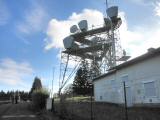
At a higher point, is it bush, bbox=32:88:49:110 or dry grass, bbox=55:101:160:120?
bush, bbox=32:88:49:110

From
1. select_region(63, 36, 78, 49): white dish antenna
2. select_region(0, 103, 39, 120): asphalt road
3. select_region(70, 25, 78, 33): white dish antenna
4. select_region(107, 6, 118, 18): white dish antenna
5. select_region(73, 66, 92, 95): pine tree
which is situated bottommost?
select_region(0, 103, 39, 120): asphalt road

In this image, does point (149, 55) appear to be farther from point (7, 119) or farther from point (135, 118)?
point (7, 119)

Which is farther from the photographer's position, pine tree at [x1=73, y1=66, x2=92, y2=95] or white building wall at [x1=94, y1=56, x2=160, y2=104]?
pine tree at [x1=73, y1=66, x2=92, y2=95]

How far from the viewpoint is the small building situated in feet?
72.4

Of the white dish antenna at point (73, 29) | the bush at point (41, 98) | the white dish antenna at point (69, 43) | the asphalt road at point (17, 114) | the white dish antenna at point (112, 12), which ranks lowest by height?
the asphalt road at point (17, 114)

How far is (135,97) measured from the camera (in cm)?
2567

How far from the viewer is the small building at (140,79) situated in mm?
22078

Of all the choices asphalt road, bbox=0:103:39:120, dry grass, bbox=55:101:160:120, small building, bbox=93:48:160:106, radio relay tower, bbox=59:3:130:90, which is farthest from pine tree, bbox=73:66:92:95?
dry grass, bbox=55:101:160:120

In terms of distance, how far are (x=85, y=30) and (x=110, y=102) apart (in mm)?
17602

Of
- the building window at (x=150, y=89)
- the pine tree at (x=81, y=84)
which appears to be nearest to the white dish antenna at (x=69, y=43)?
the building window at (x=150, y=89)

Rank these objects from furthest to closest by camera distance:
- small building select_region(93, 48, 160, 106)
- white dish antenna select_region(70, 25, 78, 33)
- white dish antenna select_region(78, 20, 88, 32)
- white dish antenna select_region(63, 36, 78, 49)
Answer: white dish antenna select_region(70, 25, 78, 33) < white dish antenna select_region(63, 36, 78, 49) < white dish antenna select_region(78, 20, 88, 32) < small building select_region(93, 48, 160, 106)

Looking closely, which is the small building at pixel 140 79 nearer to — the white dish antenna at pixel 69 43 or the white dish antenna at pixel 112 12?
the white dish antenna at pixel 112 12

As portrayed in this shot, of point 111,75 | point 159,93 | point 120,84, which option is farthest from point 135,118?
point 111,75

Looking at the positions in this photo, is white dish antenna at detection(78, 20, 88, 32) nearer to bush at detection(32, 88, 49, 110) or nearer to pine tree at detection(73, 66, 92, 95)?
bush at detection(32, 88, 49, 110)
